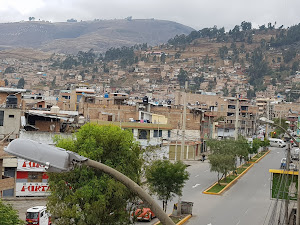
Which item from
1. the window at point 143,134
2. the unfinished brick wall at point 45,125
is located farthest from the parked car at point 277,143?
the unfinished brick wall at point 45,125

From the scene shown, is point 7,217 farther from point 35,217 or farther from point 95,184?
point 35,217

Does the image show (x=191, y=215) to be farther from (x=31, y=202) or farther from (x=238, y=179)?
(x=238, y=179)

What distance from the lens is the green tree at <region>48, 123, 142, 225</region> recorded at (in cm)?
1822

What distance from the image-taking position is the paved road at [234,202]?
1130 inches

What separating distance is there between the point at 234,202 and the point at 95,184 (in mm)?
17464

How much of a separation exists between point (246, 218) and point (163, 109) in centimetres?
3728

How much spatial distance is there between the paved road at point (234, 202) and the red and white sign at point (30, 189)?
840 centimetres

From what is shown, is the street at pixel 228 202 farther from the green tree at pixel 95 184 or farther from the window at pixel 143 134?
the green tree at pixel 95 184

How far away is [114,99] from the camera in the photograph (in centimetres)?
6850

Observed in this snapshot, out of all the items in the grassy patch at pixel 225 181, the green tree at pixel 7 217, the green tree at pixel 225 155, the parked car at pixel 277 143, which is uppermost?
the green tree at pixel 7 217

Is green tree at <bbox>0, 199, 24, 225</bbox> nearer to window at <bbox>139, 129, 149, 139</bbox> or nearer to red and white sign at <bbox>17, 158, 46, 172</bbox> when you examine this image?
red and white sign at <bbox>17, 158, 46, 172</bbox>

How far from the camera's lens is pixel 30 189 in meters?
32.6

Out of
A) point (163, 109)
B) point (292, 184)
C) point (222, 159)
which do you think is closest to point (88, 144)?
point (292, 184)

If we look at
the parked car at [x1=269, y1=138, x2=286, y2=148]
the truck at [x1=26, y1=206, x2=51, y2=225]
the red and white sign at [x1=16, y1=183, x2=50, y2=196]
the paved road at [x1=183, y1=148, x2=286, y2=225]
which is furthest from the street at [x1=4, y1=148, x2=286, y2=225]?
the parked car at [x1=269, y1=138, x2=286, y2=148]
